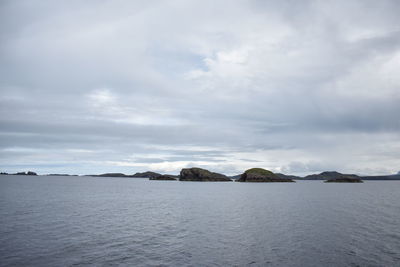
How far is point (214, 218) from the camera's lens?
53.4 metres

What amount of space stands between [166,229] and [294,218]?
25.7 metres

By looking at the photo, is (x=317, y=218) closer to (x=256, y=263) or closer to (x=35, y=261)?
(x=256, y=263)

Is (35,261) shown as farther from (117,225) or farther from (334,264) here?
(334,264)

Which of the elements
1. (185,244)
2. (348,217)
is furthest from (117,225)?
(348,217)

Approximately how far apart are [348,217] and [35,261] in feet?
176

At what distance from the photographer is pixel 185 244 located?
33656 millimetres

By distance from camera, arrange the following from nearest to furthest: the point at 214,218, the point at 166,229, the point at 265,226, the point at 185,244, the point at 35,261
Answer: the point at 35,261
the point at 185,244
the point at 166,229
the point at 265,226
the point at 214,218

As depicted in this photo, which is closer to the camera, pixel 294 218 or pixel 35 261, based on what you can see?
pixel 35 261

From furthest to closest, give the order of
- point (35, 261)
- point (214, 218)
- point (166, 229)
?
point (214, 218), point (166, 229), point (35, 261)

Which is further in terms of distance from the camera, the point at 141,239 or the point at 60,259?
the point at 141,239

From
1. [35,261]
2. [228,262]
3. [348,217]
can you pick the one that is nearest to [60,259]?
[35,261]

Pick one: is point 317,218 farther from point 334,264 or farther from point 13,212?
point 13,212

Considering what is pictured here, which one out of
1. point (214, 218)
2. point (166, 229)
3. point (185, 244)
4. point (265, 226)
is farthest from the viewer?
point (214, 218)

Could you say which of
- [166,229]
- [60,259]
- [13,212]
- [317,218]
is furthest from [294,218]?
[13,212]
